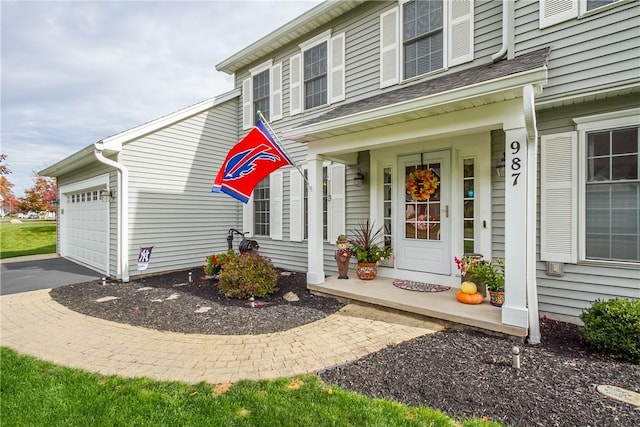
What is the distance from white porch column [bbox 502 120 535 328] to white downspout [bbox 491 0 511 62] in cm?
176

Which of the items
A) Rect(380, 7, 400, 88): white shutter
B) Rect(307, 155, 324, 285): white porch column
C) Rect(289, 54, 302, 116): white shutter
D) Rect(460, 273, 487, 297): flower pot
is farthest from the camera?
Rect(289, 54, 302, 116): white shutter

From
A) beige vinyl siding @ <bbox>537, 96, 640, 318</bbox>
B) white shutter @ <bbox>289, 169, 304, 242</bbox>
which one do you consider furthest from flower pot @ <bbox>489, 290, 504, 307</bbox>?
white shutter @ <bbox>289, 169, 304, 242</bbox>

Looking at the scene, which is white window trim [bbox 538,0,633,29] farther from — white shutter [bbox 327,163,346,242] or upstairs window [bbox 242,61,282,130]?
upstairs window [bbox 242,61,282,130]

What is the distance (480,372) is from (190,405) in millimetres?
2480

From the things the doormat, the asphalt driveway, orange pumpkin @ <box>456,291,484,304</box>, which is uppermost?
orange pumpkin @ <box>456,291,484,304</box>

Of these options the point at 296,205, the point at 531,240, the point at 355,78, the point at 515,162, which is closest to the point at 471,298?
the point at 531,240

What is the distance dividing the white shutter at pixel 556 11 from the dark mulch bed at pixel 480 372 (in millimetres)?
4007

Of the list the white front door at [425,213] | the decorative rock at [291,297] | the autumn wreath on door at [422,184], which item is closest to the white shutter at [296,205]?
the decorative rock at [291,297]

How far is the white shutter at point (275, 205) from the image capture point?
25.5 feet

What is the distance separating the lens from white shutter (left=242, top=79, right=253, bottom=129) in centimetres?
874

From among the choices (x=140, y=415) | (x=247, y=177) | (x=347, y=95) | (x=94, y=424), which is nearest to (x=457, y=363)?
(x=140, y=415)

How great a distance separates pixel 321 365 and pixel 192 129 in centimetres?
732

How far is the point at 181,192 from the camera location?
8000 millimetres

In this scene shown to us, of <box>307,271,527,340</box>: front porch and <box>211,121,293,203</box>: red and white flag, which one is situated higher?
<box>211,121,293,203</box>: red and white flag
